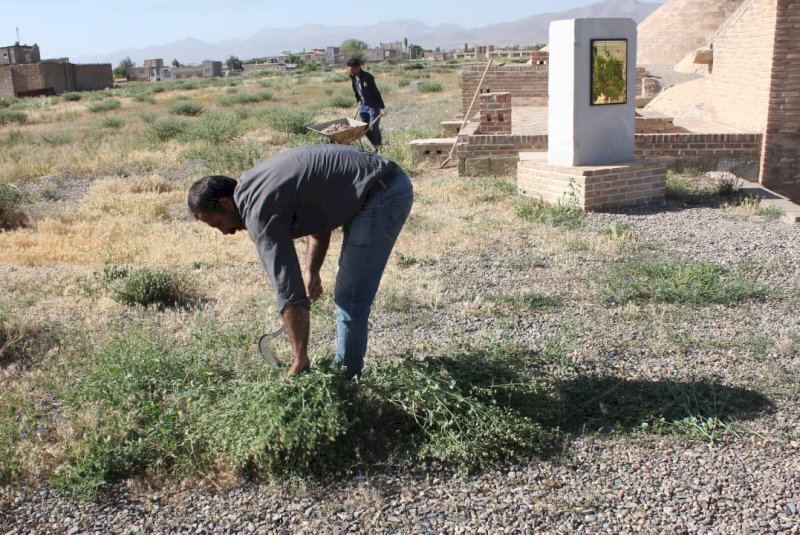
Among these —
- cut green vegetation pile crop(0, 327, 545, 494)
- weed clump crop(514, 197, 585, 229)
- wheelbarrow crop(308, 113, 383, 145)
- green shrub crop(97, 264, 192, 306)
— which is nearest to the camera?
cut green vegetation pile crop(0, 327, 545, 494)

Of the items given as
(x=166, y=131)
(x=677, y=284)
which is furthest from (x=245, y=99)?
(x=677, y=284)

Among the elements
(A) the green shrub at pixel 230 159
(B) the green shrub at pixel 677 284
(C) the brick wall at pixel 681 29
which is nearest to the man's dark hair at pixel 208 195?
(B) the green shrub at pixel 677 284

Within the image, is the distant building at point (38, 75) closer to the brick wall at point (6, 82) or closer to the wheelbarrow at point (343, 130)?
the brick wall at point (6, 82)

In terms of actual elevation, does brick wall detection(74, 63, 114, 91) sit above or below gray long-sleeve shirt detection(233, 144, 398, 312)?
above

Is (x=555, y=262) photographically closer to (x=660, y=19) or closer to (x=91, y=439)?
(x=91, y=439)

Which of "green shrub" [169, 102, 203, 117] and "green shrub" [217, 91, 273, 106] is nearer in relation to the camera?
"green shrub" [169, 102, 203, 117]

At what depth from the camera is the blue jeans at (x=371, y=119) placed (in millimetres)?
12578

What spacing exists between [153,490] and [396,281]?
305 centimetres

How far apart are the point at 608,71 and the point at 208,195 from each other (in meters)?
6.42

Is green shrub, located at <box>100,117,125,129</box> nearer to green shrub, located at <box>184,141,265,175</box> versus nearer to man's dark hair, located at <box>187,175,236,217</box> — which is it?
green shrub, located at <box>184,141,265,175</box>

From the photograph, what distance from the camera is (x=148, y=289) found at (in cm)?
566

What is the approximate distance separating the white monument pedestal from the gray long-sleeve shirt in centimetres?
533

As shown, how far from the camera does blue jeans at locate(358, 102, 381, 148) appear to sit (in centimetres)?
1258

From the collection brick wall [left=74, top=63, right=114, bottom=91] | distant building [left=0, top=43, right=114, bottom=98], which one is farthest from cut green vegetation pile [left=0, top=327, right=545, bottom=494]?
brick wall [left=74, top=63, right=114, bottom=91]
